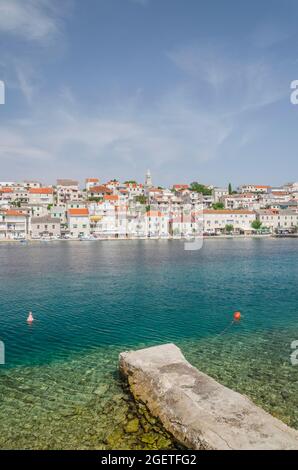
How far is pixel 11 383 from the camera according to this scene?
42.2 feet

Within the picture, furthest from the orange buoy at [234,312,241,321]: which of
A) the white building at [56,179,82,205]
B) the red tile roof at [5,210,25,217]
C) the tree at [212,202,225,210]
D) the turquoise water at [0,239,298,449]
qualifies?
the tree at [212,202,225,210]

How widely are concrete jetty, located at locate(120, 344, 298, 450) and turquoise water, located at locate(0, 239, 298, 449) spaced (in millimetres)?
610

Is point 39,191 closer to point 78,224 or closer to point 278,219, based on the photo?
point 78,224

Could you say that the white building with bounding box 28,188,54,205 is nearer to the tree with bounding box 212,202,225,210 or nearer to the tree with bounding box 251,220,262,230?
the tree with bounding box 212,202,225,210

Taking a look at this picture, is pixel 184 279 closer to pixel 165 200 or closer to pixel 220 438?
pixel 220 438

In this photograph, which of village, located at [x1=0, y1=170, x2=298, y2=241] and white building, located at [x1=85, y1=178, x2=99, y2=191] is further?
white building, located at [x1=85, y1=178, x2=99, y2=191]

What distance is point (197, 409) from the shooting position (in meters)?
9.30

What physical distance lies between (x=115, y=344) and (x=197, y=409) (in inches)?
317

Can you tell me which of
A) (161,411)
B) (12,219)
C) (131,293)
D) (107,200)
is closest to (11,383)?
(161,411)

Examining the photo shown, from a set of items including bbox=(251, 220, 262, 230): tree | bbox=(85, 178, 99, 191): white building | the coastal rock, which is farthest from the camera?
bbox=(85, 178, 99, 191): white building

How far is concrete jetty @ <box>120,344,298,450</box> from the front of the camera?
8.11m

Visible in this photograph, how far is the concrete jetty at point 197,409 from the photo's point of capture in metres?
8.11
